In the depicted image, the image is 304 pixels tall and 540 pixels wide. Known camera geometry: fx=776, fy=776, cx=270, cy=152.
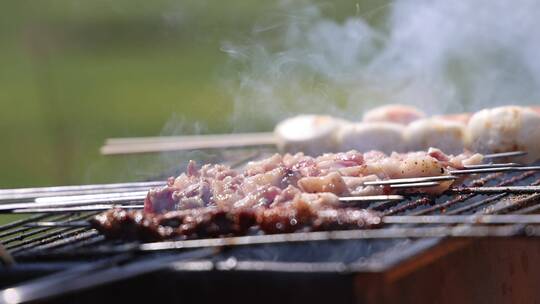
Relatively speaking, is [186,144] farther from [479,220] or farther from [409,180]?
[479,220]

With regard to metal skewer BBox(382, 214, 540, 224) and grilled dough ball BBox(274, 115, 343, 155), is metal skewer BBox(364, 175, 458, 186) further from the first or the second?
grilled dough ball BBox(274, 115, 343, 155)

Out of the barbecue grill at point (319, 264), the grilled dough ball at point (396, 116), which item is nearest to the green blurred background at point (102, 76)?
the grilled dough ball at point (396, 116)

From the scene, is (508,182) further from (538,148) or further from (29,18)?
(29,18)

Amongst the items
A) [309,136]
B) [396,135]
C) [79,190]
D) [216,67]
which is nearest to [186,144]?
[309,136]

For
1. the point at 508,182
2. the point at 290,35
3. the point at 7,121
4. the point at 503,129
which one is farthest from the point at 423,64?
the point at 7,121

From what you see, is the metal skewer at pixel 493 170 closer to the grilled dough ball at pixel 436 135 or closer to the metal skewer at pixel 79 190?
the grilled dough ball at pixel 436 135

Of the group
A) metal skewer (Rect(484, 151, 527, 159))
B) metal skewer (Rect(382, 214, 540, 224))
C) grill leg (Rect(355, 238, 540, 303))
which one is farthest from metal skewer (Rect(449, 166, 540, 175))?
metal skewer (Rect(382, 214, 540, 224))
